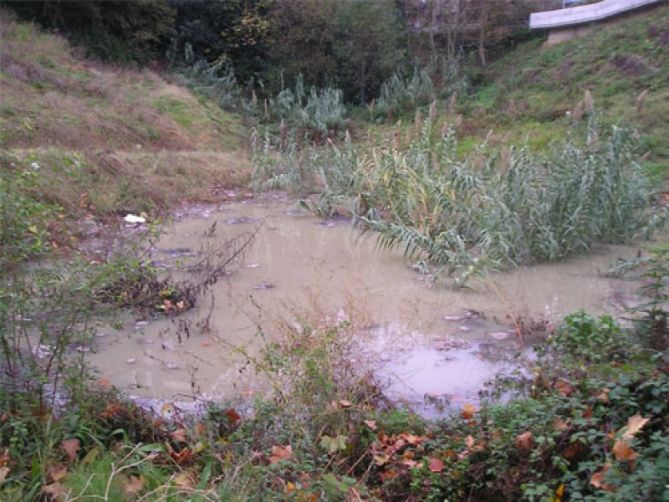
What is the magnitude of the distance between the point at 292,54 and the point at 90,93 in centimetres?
833

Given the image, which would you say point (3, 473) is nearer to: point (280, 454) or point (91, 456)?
point (91, 456)

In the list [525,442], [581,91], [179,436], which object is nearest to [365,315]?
[179,436]

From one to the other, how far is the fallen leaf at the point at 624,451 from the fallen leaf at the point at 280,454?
1.57 metres

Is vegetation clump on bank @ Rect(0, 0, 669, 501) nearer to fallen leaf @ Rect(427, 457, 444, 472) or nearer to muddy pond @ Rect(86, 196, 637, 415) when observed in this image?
fallen leaf @ Rect(427, 457, 444, 472)

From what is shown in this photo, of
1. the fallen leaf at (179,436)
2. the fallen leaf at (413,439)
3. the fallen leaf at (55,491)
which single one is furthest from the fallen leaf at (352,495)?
the fallen leaf at (55,491)

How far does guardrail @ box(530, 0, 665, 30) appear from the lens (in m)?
20.1

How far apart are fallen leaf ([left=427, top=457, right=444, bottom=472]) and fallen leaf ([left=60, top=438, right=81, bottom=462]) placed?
1805 millimetres

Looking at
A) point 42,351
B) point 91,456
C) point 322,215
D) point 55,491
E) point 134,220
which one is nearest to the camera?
point 55,491

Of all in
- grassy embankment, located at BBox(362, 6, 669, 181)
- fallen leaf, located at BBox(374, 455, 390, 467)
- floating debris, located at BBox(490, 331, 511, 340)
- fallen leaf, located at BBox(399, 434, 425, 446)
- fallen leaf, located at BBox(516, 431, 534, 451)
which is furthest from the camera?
grassy embankment, located at BBox(362, 6, 669, 181)

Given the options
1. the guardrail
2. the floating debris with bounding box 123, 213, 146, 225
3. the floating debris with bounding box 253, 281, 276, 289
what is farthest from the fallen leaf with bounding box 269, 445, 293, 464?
the guardrail

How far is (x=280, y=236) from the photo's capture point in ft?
34.5

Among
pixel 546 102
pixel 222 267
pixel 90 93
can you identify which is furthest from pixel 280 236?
pixel 546 102

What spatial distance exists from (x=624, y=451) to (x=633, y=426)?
0.59ft

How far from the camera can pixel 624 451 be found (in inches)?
123
